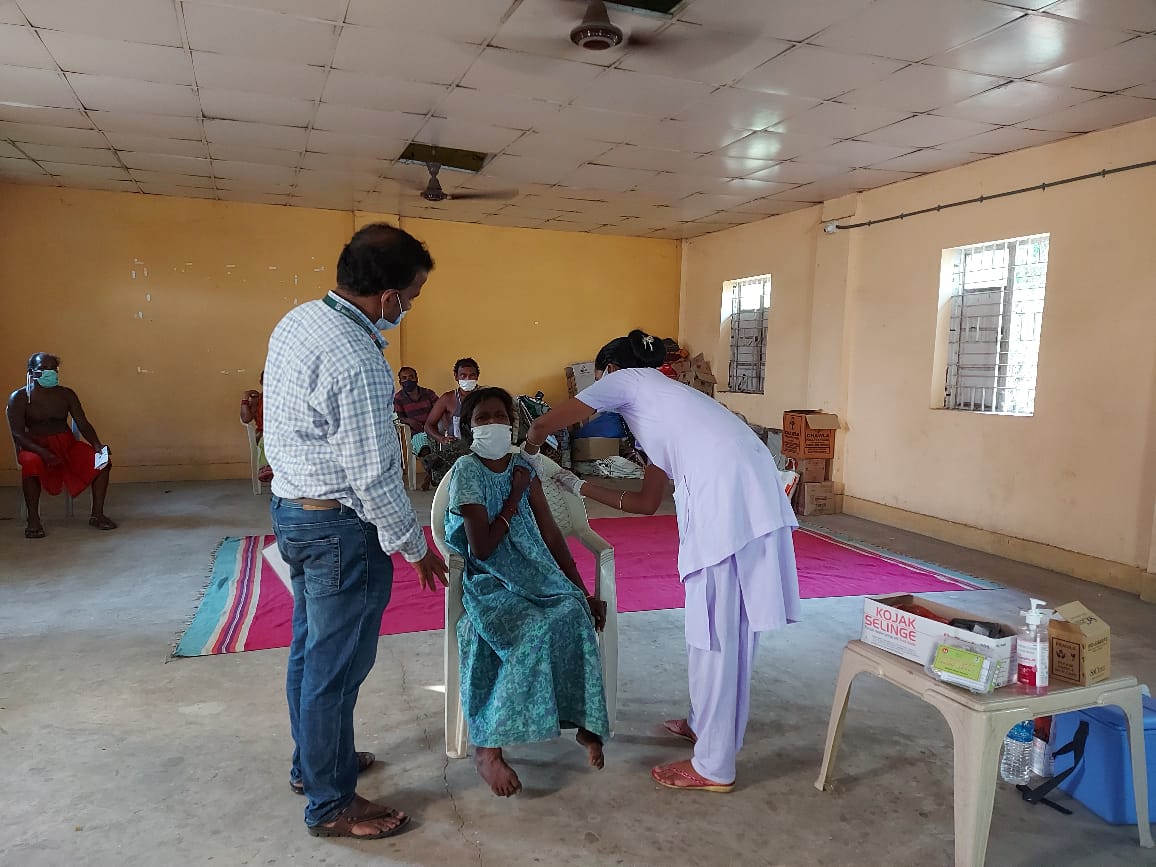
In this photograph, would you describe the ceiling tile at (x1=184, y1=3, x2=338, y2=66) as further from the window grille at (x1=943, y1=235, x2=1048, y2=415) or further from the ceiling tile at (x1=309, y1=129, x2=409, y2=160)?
the window grille at (x1=943, y1=235, x2=1048, y2=415)

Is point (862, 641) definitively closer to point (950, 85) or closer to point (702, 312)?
point (950, 85)

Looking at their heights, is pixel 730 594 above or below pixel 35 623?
above

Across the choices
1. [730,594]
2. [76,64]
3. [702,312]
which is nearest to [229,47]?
[76,64]

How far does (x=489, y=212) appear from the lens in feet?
25.7

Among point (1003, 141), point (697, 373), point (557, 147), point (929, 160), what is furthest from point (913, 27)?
point (697, 373)

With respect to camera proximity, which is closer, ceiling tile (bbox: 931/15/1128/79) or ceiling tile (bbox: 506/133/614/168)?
ceiling tile (bbox: 931/15/1128/79)

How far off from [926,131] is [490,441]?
156 inches

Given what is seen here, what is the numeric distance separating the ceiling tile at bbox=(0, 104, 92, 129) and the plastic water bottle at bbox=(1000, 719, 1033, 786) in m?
5.99

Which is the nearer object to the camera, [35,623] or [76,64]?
[35,623]

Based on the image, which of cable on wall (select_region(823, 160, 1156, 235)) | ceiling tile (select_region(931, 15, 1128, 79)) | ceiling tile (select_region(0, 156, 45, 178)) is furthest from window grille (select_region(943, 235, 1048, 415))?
ceiling tile (select_region(0, 156, 45, 178))

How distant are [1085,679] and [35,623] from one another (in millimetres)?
4158

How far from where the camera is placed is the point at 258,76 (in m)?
4.12

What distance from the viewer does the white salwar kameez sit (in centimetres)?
207

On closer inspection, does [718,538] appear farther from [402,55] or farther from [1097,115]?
[1097,115]
